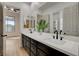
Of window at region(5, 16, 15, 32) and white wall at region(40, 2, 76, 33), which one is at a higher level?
white wall at region(40, 2, 76, 33)

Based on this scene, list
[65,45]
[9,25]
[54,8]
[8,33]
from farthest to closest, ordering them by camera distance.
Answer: [8,33], [9,25], [54,8], [65,45]

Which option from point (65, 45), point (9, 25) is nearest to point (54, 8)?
point (65, 45)

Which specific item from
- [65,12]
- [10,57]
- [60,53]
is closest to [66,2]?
[65,12]

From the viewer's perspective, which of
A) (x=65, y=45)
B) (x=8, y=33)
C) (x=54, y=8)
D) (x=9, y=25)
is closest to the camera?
(x=65, y=45)

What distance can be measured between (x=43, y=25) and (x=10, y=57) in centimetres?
96

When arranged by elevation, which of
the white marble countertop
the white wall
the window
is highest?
the white wall

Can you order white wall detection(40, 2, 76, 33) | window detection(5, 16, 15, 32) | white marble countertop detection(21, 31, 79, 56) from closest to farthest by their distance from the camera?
1. white marble countertop detection(21, 31, 79, 56)
2. white wall detection(40, 2, 76, 33)
3. window detection(5, 16, 15, 32)

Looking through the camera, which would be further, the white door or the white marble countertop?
the white door

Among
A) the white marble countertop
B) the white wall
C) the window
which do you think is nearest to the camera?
the white marble countertop

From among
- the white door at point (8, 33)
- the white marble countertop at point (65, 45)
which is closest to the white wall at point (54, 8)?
the white marble countertop at point (65, 45)

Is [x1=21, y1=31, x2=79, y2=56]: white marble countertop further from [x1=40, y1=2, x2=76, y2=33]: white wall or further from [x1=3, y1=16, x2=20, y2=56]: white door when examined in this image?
[x1=3, y1=16, x2=20, y2=56]: white door

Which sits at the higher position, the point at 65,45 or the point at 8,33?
the point at 8,33

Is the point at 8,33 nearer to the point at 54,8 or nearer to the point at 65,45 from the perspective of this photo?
the point at 54,8

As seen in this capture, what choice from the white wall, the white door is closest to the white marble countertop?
the white wall
